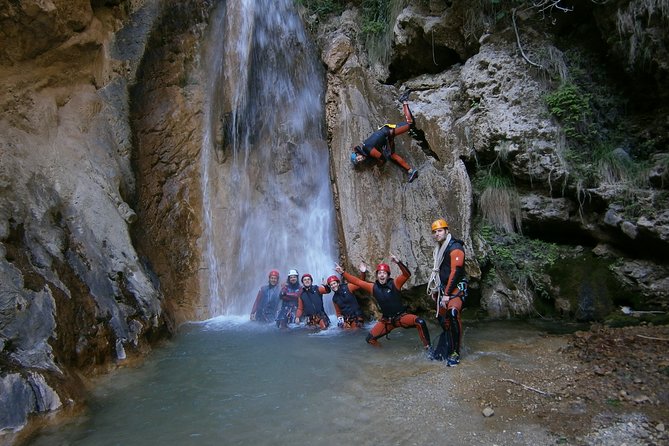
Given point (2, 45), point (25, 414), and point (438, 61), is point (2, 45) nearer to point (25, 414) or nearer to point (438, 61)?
point (25, 414)

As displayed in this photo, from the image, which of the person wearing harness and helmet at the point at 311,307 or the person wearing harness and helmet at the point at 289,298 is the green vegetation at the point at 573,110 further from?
the person wearing harness and helmet at the point at 289,298

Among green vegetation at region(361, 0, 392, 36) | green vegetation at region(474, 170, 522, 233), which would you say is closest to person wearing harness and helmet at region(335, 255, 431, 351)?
green vegetation at region(474, 170, 522, 233)

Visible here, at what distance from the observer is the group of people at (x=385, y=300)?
566 cm

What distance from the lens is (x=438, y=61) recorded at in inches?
386

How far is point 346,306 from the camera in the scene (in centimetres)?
780

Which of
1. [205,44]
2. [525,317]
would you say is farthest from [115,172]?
[525,317]

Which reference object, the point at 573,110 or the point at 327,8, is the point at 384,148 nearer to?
the point at 573,110

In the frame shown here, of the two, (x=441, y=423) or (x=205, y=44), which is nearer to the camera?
(x=441, y=423)

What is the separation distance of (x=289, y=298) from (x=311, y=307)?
59 cm

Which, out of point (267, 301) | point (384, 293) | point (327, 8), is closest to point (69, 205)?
point (267, 301)

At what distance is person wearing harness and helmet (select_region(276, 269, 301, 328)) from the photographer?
27.1 ft

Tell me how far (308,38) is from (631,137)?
23.6ft

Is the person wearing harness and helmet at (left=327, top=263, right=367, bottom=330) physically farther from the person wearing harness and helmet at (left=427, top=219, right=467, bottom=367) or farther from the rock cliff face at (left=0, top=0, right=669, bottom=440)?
the person wearing harness and helmet at (left=427, top=219, right=467, bottom=367)

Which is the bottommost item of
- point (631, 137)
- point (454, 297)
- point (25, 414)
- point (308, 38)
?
point (25, 414)
